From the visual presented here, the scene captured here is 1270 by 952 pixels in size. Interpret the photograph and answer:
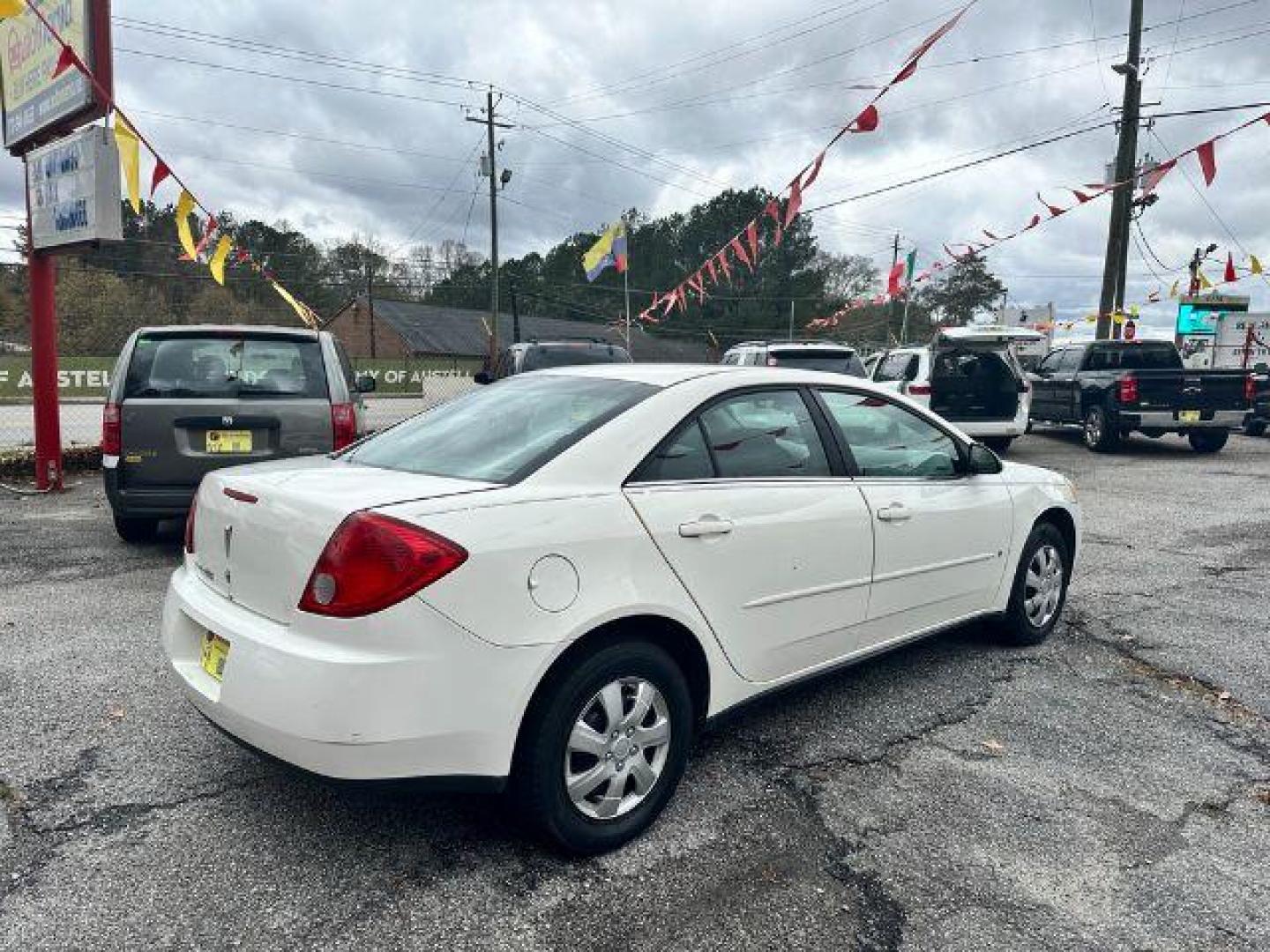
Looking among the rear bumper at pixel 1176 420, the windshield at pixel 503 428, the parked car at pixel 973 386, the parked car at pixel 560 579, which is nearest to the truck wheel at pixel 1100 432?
the rear bumper at pixel 1176 420

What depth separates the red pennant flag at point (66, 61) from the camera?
7762 millimetres

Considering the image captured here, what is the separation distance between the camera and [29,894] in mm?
2381

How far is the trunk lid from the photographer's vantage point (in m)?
2.41

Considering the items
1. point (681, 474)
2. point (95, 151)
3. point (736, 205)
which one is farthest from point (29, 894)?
point (736, 205)

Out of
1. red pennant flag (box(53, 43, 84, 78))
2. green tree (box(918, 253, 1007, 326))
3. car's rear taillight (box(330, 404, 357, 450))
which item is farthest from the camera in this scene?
green tree (box(918, 253, 1007, 326))

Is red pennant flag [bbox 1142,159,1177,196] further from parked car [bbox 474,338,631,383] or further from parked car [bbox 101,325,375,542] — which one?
parked car [bbox 101,325,375,542]

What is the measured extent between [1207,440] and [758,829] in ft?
45.6

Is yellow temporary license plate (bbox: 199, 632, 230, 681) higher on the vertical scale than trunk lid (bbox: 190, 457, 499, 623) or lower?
lower

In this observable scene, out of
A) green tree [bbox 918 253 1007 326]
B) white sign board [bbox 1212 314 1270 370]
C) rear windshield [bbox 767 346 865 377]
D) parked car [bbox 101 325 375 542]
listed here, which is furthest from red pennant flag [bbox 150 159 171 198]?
green tree [bbox 918 253 1007 326]

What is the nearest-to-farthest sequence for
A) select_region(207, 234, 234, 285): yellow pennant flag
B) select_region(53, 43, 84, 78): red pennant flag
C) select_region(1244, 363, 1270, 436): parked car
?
select_region(53, 43, 84, 78): red pennant flag < select_region(207, 234, 234, 285): yellow pennant flag < select_region(1244, 363, 1270, 436): parked car

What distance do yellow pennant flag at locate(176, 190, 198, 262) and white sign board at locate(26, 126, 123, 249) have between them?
108 centimetres

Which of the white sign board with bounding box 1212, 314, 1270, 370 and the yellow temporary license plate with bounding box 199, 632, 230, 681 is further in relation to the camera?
the white sign board with bounding box 1212, 314, 1270, 370

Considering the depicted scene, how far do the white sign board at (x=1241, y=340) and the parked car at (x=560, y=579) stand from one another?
72.7 feet

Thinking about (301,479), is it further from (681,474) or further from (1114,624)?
(1114,624)
